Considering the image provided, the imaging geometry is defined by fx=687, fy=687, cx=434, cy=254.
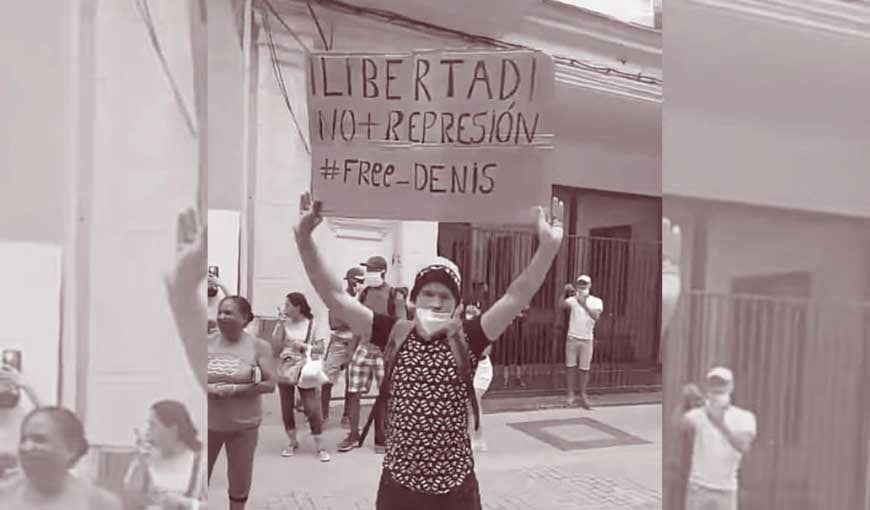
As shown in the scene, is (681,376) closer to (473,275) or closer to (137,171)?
(137,171)

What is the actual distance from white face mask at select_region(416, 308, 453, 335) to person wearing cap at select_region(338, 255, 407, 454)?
0.14m

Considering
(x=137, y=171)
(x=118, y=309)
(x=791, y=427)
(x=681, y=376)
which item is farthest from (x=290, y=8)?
(x=791, y=427)

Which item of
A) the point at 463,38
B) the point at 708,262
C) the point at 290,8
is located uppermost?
the point at 290,8

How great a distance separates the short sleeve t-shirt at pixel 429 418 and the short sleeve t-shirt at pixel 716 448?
40cm

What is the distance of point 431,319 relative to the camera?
132cm

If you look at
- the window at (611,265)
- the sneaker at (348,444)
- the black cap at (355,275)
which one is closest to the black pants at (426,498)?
the black cap at (355,275)

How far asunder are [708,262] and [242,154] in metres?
1.11

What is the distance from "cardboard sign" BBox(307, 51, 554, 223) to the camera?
1269mm

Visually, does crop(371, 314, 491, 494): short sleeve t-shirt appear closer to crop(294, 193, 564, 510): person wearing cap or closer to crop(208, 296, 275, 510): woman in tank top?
crop(294, 193, 564, 510): person wearing cap

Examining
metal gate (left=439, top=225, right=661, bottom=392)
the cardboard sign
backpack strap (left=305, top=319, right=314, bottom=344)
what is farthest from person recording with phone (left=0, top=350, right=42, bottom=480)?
metal gate (left=439, top=225, right=661, bottom=392)

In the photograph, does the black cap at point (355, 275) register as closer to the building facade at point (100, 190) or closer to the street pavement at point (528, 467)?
the street pavement at point (528, 467)

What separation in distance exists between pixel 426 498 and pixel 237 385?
64 centimetres

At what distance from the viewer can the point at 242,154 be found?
1688mm

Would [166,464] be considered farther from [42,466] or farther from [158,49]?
[158,49]
